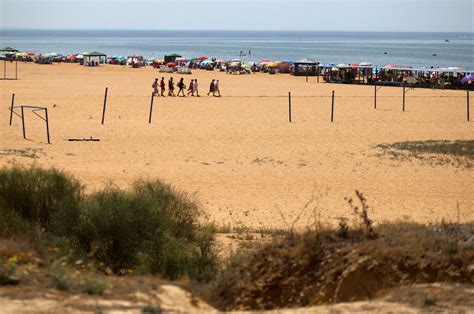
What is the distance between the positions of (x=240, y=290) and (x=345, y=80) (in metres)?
52.3

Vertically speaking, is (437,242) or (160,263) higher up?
(437,242)

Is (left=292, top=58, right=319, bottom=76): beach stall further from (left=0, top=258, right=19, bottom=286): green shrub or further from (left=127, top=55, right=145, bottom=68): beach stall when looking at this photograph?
(left=0, top=258, right=19, bottom=286): green shrub

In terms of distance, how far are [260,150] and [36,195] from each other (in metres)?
12.5

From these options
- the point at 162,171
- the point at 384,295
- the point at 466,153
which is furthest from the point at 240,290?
the point at 466,153

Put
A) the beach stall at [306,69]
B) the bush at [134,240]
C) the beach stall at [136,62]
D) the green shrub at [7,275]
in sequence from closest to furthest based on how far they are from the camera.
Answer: the green shrub at [7,275]
the bush at [134,240]
the beach stall at [306,69]
the beach stall at [136,62]

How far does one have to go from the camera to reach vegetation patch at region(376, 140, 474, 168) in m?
20.8

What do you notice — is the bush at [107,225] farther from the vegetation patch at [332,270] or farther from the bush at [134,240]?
the vegetation patch at [332,270]

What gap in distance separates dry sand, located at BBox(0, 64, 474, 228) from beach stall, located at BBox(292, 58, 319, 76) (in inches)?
1089

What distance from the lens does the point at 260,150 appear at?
22.5 m

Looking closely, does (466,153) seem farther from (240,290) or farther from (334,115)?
(240,290)

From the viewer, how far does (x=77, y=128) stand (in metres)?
26.2

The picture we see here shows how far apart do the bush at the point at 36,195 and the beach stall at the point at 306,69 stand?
58.6 meters

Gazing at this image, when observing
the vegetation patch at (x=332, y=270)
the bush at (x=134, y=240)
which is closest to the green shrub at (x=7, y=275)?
the vegetation patch at (x=332, y=270)

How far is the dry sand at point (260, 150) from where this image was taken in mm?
15367
